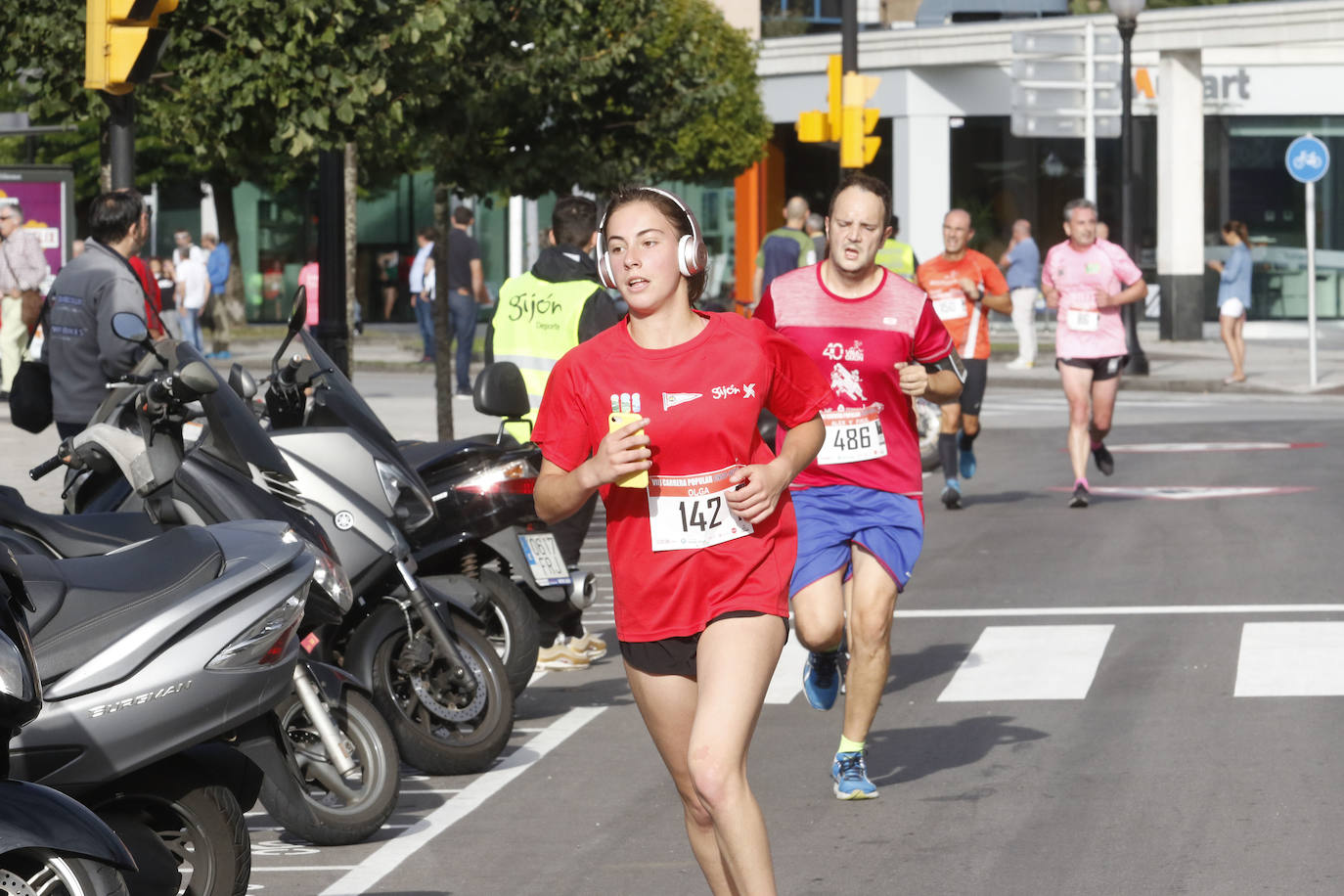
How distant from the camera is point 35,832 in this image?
12.9ft

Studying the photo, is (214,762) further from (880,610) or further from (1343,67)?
(1343,67)

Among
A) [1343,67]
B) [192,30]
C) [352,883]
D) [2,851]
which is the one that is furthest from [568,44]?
[1343,67]

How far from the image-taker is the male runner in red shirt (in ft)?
22.9

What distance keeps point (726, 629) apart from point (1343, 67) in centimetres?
3366

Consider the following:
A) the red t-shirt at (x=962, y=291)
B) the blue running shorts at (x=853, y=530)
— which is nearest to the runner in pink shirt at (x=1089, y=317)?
the red t-shirt at (x=962, y=291)

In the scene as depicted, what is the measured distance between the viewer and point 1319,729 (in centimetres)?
775

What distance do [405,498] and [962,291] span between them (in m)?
7.82

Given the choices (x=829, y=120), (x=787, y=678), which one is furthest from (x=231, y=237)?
(x=787, y=678)

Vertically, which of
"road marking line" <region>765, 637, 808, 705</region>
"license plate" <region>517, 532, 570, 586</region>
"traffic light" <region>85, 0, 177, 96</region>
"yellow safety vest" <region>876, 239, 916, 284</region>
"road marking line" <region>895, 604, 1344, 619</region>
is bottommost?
"road marking line" <region>765, 637, 808, 705</region>

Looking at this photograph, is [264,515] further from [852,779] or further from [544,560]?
[544,560]

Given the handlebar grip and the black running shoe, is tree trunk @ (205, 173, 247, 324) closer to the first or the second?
the black running shoe

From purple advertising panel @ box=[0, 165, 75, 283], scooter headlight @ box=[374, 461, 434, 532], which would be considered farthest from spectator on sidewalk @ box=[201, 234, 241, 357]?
scooter headlight @ box=[374, 461, 434, 532]

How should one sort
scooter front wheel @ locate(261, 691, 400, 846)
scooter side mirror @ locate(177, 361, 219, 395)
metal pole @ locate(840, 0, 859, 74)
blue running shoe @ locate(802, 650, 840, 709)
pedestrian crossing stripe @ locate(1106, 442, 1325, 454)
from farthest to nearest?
metal pole @ locate(840, 0, 859, 74) → pedestrian crossing stripe @ locate(1106, 442, 1325, 454) → blue running shoe @ locate(802, 650, 840, 709) → scooter front wheel @ locate(261, 691, 400, 846) → scooter side mirror @ locate(177, 361, 219, 395)

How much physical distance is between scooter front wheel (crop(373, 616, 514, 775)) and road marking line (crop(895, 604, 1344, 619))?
389cm
